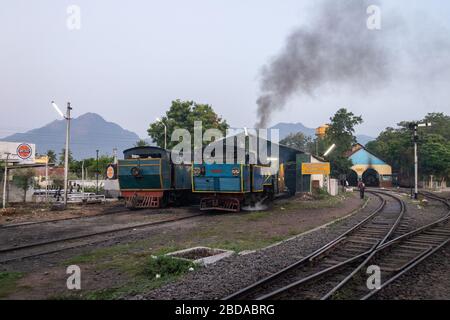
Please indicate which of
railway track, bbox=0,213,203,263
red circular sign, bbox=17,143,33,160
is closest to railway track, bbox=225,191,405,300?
railway track, bbox=0,213,203,263

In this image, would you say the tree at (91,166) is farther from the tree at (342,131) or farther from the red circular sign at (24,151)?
the tree at (342,131)

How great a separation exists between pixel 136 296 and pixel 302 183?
894 inches

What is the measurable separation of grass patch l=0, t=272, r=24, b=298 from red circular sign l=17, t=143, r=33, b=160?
19.9 metres

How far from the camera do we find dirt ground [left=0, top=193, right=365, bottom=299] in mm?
5802

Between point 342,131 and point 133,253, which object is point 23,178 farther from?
A: point 342,131

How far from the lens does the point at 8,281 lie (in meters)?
6.27

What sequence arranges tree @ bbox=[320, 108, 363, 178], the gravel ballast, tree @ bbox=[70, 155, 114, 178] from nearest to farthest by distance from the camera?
the gravel ballast < tree @ bbox=[70, 155, 114, 178] < tree @ bbox=[320, 108, 363, 178]

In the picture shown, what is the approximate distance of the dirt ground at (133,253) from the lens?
5.80 meters

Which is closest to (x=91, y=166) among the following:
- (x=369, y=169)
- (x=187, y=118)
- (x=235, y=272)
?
(x=187, y=118)

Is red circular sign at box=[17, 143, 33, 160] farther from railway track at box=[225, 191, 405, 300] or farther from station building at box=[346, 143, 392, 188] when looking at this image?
station building at box=[346, 143, 392, 188]

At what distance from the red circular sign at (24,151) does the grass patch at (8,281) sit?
→ 19877 millimetres

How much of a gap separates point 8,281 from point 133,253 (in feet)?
8.89

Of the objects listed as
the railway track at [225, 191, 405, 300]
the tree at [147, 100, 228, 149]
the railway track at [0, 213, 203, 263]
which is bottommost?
the railway track at [0, 213, 203, 263]
